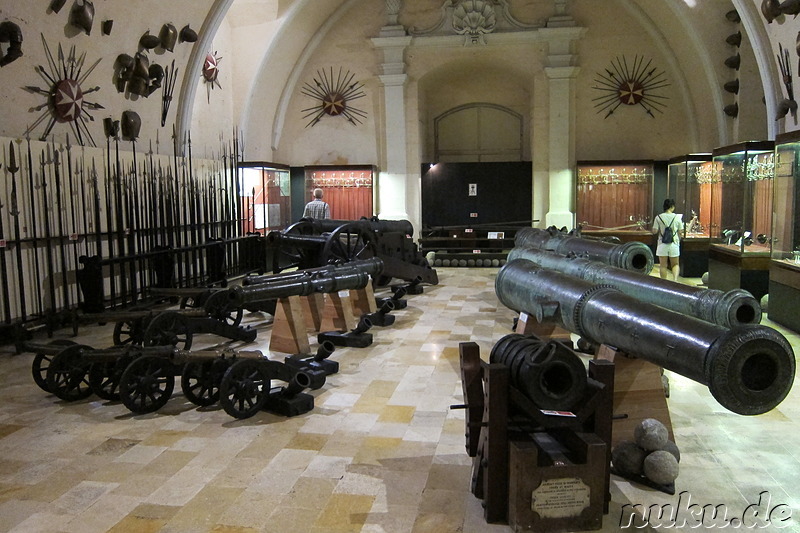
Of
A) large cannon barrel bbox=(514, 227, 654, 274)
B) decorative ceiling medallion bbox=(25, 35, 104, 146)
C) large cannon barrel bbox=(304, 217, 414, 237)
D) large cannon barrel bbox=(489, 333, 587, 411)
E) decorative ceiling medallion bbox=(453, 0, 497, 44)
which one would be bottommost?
large cannon barrel bbox=(489, 333, 587, 411)

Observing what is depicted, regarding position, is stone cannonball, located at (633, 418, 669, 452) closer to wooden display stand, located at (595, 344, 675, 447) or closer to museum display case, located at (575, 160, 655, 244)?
wooden display stand, located at (595, 344, 675, 447)

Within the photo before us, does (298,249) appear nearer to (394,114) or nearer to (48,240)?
(48,240)

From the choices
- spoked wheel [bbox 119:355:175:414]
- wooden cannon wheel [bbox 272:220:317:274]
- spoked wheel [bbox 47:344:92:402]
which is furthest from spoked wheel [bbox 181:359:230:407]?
wooden cannon wheel [bbox 272:220:317:274]

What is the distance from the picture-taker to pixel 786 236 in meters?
7.86

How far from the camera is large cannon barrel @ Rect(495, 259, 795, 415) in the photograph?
2.67 m

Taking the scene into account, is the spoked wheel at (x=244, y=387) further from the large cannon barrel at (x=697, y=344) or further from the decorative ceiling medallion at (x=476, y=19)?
the decorative ceiling medallion at (x=476, y=19)

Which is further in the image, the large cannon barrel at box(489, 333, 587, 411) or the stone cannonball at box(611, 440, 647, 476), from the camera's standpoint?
the stone cannonball at box(611, 440, 647, 476)

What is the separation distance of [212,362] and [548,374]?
8.75ft

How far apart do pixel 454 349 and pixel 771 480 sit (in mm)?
Answer: 3410

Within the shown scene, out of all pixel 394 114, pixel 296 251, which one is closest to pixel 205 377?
pixel 296 251

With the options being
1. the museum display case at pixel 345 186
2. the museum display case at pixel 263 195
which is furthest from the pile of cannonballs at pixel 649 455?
the museum display case at pixel 345 186

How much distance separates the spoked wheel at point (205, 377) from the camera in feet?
15.7

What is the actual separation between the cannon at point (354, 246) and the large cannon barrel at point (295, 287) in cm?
55

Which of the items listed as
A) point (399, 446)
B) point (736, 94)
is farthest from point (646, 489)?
point (736, 94)
